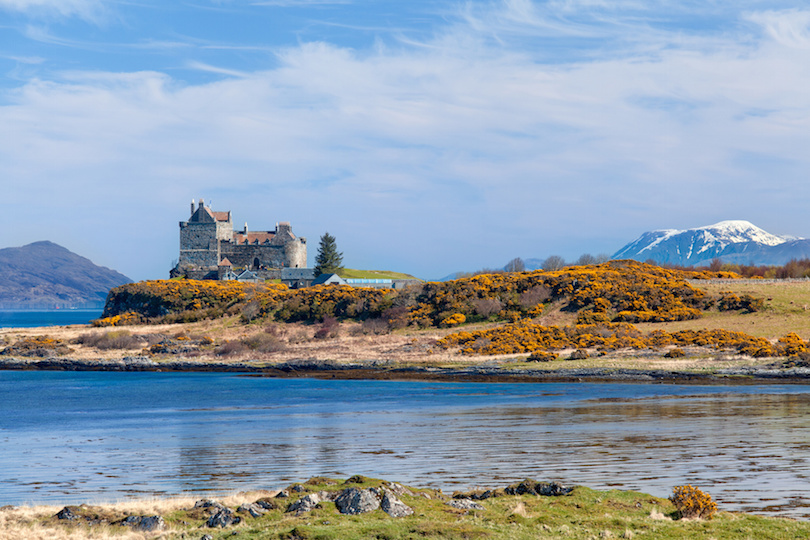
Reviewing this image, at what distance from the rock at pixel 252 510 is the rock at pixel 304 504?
504mm

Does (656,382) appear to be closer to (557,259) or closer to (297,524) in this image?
(297,524)

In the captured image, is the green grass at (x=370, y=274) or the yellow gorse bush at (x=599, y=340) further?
the green grass at (x=370, y=274)

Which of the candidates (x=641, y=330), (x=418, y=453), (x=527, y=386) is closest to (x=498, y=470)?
(x=418, y=453)

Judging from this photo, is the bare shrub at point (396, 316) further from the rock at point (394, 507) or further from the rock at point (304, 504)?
the rock at point (394, 507)

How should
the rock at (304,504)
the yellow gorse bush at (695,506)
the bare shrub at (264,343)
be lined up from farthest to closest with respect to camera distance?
the bare shrub at (264,343)
the rock at (304,504)
the yellow gorse bush at (695,506)

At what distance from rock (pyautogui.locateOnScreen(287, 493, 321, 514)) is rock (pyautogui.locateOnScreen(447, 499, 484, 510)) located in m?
2.50

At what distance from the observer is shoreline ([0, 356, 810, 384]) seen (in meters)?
42.9

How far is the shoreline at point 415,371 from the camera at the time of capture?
141 feet

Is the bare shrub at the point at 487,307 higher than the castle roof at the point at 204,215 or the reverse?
the reverse

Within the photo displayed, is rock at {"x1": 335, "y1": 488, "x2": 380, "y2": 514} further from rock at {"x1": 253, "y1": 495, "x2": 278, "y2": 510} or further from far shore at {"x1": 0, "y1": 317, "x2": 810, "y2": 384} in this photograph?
far shore at {"x1": 0, "y1": 317, "x2": 810, "y2": 384}

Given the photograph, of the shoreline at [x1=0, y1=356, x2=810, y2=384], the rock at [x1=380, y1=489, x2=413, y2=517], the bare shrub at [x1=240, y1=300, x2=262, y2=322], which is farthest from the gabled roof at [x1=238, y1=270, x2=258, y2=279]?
the rock at [x1=380, y1=489, x2=413, y2=517]

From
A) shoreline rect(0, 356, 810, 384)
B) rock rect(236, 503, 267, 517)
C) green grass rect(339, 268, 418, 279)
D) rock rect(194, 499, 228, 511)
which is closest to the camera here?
rock rect(236, 503, 267, 517)

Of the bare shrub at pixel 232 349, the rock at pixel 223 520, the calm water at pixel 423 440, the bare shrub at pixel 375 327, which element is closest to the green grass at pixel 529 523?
the rock at pixel 223 520

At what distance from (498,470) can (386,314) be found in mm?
52363
